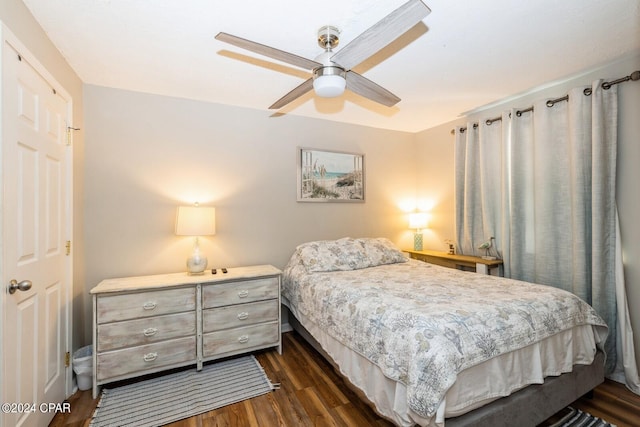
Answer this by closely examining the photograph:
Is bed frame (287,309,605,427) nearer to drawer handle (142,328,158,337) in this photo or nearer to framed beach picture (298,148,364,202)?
drawer handle (142,328,158,337)

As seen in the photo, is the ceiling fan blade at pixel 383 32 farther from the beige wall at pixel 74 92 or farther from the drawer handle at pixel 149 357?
the drawer handle at pixel 149 357

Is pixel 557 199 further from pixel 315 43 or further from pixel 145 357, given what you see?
pixel 145 357

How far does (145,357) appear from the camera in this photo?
220cm

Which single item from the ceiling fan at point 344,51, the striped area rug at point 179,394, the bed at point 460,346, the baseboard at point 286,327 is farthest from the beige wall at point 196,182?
the ceiling fan at point 344,51

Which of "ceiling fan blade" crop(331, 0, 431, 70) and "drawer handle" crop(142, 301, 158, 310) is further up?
"ceiling fan blade" crop(331, 0, 431, 70)

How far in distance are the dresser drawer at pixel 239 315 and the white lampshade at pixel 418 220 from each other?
A: 7.34ft

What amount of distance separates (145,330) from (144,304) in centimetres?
20

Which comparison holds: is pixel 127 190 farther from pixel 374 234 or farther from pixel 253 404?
pixel 374 234

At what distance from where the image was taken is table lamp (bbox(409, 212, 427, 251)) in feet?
12.8

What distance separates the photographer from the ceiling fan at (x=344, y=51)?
1.25 m

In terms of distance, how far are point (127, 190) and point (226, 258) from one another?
1100 millimetres

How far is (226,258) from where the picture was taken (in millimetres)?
2973

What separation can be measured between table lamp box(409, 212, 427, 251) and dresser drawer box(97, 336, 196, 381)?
9.50 ft

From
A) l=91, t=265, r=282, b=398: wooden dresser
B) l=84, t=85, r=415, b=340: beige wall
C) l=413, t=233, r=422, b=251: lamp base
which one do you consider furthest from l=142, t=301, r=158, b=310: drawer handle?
l=413, t=233, r=422, b=251: lamp base
